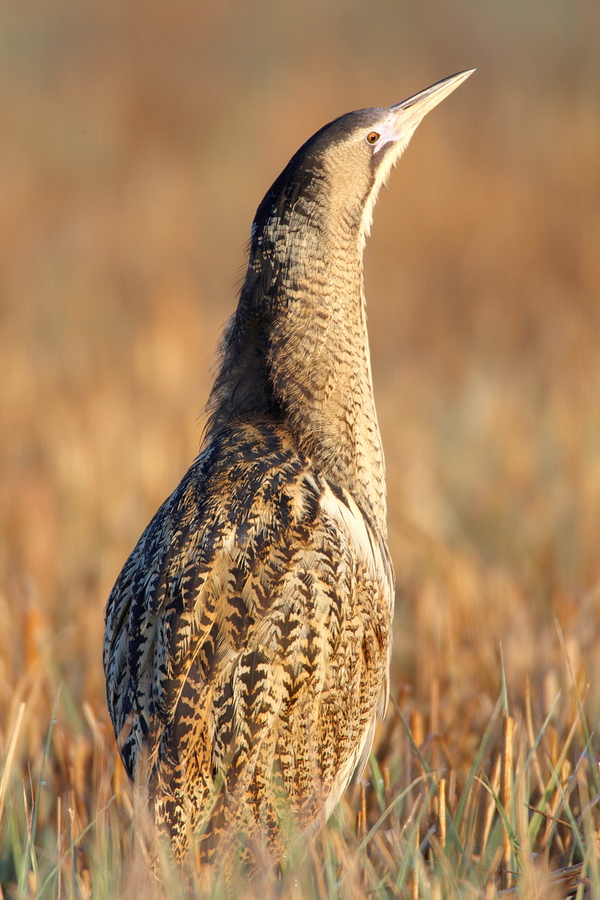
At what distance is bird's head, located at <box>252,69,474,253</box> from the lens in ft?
7.73

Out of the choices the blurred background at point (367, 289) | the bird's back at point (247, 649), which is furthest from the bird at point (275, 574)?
the blurred background at point (367, 289)

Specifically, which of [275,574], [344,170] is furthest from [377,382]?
[275,574]

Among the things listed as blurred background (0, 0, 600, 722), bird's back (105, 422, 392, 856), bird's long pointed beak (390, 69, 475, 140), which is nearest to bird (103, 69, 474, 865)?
bird's back (105, 422, 392, 856)

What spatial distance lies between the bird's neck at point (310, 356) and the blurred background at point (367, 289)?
36cm

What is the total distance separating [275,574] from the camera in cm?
199

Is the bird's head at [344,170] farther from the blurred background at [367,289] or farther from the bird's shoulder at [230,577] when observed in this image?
the bird's shoulder at [230,577]

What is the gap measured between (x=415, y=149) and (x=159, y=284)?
9.09 ft

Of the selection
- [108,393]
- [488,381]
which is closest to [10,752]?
[108,393]

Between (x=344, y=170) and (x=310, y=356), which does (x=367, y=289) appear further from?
(x=310, y=356)

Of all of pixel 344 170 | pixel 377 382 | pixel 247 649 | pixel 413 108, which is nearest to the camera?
pixel 247 649

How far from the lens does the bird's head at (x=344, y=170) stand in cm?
236

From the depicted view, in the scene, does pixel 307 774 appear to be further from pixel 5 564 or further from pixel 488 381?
pixel 488 381

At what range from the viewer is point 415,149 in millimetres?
10016

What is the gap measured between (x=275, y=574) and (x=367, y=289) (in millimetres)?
7326
